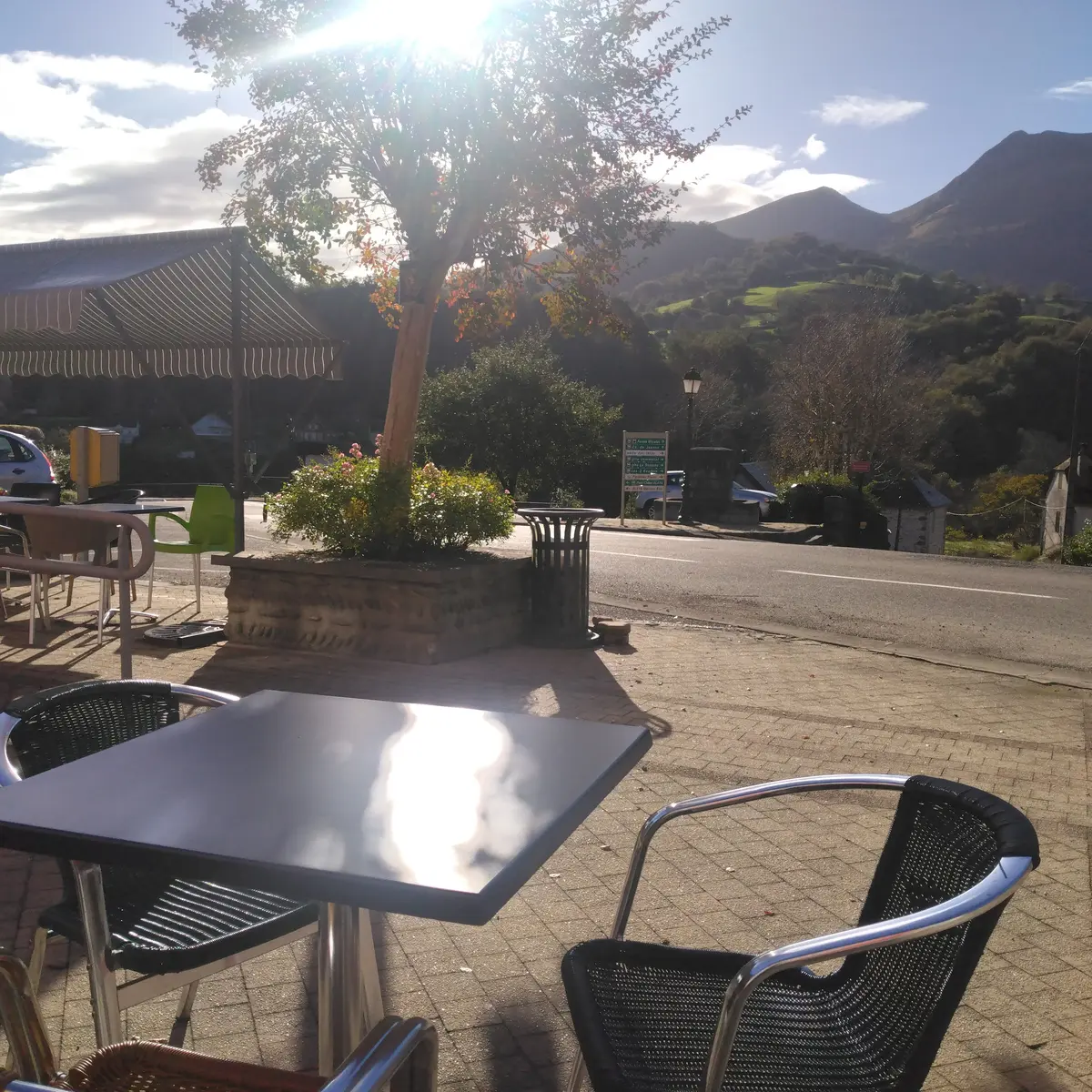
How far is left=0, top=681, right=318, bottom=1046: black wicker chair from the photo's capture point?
6.96 feet

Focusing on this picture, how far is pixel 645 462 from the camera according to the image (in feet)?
79.9

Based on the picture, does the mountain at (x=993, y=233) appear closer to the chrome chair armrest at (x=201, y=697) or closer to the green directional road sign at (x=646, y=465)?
the green directional road sign at (x=646, y=465)

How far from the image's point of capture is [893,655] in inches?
327

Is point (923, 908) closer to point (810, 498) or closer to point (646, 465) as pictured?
point (646, 465)

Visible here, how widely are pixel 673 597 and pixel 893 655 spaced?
11.6ft

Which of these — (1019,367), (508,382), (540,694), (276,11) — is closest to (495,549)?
(540,694)

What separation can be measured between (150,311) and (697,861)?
810 centimetres

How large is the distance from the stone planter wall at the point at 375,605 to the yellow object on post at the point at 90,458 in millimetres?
3191

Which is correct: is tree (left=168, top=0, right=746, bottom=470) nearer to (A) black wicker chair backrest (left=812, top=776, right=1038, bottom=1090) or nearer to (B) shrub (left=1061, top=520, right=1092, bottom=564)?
(A) black wicker chair backrest (left=812, top=776, right=1038, bottom=1090)

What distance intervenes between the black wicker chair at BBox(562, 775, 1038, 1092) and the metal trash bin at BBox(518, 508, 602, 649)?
551cm

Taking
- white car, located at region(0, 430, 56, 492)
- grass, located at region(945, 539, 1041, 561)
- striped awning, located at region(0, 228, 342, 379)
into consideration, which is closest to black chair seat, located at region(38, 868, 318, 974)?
striped awning, located at region(0, 228, 342, 379)

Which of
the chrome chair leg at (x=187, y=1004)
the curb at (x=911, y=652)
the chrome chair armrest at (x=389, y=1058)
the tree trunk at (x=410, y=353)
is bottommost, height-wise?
the curb at (x=911, y=652)

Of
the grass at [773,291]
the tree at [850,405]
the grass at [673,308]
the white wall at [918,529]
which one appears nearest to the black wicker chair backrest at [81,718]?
the white wall at [918,529]

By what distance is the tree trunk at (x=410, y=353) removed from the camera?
8516mm
